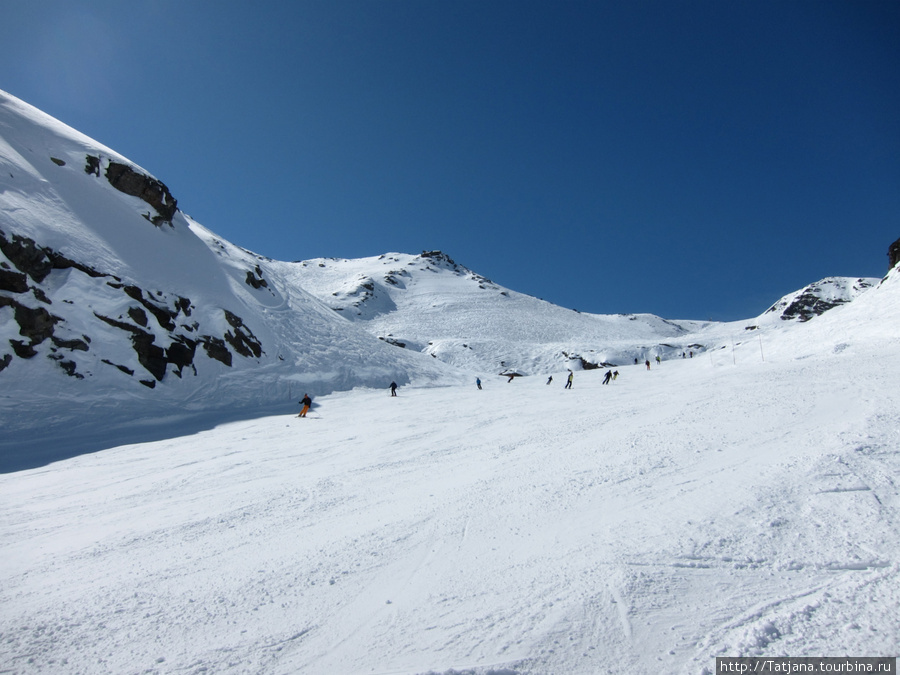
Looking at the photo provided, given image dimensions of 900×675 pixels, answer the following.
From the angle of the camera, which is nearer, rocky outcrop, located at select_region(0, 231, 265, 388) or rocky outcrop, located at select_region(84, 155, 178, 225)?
rocky outcrop, located at select_region(0, 231, 265, 388)

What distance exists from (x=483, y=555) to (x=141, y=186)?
37869 millimetres

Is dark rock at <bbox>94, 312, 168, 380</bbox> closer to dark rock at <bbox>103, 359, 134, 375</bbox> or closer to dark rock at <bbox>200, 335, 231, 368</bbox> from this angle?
dark rock at <bbox>103, 359, 134, 375</bbox>

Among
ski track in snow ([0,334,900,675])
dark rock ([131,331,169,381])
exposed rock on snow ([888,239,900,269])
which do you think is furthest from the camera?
exposed rock on snow ([888,239,900,269])

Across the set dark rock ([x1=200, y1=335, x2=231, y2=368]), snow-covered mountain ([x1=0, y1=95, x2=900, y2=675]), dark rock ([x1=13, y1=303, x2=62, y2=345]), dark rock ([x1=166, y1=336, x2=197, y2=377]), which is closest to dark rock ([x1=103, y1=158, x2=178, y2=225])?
snow-covered mountain ([x1=0, y1=95, x2=900, y2=675])

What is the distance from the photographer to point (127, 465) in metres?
11.5

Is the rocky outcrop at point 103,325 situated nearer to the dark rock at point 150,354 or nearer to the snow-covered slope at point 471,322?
the dark rock at point 150,354

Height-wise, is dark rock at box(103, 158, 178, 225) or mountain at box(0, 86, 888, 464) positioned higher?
dark rock at box(103, 158, 178, 225)

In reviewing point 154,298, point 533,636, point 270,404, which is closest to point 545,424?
point 533,636

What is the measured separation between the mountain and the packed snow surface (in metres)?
7.85

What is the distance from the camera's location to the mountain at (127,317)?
1733 centimetres

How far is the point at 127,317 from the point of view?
849 inches

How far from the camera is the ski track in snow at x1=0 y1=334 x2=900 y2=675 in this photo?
368cm

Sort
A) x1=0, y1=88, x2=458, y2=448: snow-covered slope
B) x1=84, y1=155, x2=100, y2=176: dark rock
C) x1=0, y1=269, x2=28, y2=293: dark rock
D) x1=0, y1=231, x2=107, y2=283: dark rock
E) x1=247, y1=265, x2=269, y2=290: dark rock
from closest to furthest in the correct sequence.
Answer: x1=0, y1=88, x2=458, y2=448: snow-covered slope, x1=0, y1=269, x2=28, y2=293: dark rock, x1=0, y1=231, x2=107, y2=283: dark rock, x1=84, y1=155, x2=100, y2=176: dark rock, x1=247, y1=265, x2=269, y2=290: dark rock

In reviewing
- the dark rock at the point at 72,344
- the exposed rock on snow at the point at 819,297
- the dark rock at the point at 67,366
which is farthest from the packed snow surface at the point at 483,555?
the exposed rock on snow at the point at 819,297
